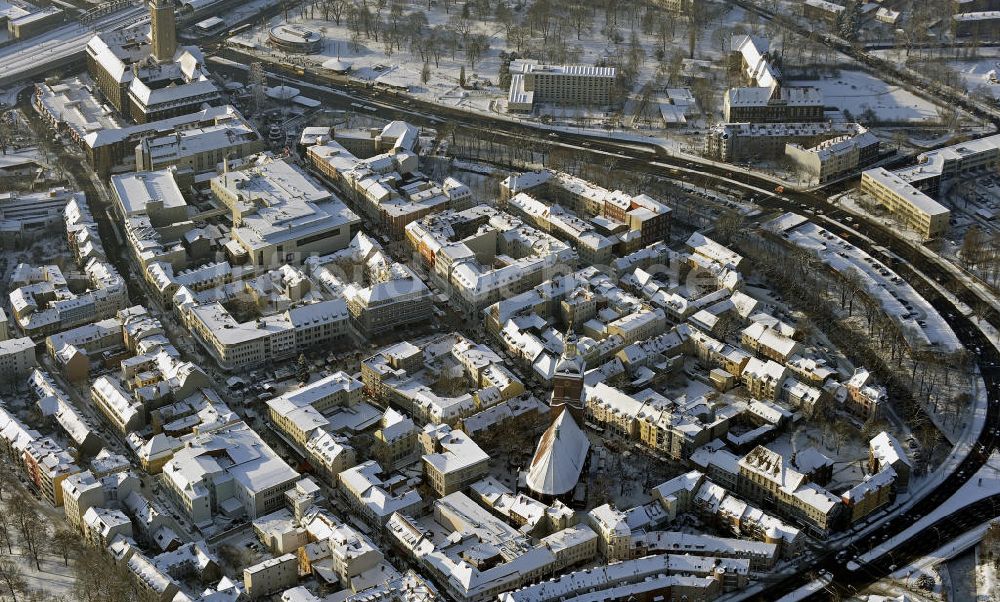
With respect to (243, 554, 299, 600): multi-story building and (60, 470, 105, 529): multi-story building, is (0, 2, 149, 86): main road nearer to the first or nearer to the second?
(60, 470, 105, 529): multi-story building

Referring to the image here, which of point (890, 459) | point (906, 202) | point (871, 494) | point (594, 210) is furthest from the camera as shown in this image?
point (594, 210)

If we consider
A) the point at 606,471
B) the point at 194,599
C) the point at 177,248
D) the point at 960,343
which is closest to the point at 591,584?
the point at 606,471

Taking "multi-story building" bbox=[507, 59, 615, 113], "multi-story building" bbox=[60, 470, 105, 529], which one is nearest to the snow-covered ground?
"multi-story building" bbox=[60, 470, 105, 529]

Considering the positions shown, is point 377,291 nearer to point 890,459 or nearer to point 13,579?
point 13,579

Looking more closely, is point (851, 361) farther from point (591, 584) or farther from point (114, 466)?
point (114, 466)

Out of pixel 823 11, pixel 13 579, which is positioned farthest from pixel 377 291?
pixel 823 11
